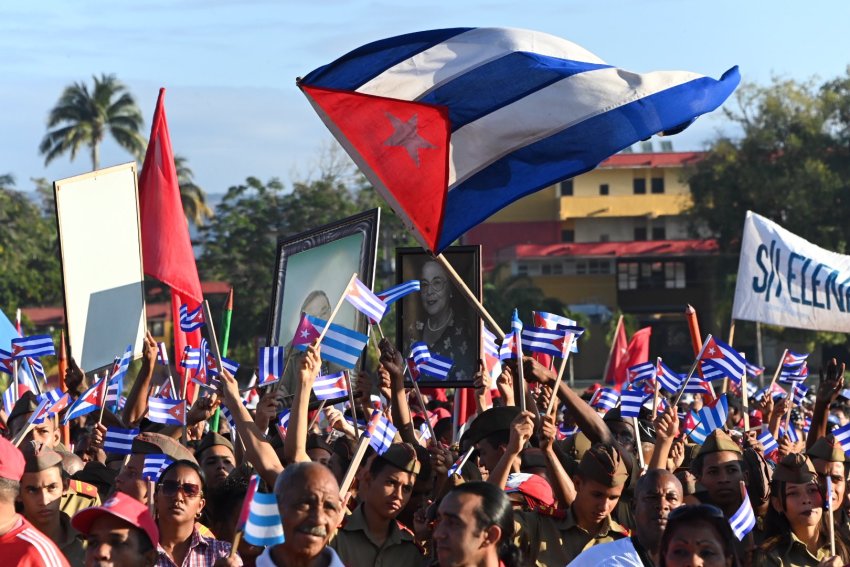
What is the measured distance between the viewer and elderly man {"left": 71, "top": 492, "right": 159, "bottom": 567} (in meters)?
4.93

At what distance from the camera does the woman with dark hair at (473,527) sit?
5043mm

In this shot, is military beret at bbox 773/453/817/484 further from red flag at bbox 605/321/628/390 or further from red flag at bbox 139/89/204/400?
red flag at bbox 605/321/628/390

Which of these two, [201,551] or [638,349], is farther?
[638,349]

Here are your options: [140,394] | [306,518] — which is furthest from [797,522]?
[140,394]

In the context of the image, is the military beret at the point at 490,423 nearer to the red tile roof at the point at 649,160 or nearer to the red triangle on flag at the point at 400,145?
the red triangle on flag at the point at 400,145

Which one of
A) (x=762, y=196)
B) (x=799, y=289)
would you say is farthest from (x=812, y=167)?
(x=799, y=289)

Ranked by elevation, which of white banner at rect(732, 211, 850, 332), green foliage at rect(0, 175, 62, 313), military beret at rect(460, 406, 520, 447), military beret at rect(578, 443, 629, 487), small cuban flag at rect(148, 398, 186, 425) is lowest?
military beret at rect(578, 443, 629, 487)

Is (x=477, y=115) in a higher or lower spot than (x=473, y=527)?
higher

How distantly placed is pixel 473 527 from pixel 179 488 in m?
1.51

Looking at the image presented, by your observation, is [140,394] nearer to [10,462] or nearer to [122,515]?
[10,462]

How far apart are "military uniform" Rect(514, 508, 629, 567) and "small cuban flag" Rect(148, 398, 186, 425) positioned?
2.64 m

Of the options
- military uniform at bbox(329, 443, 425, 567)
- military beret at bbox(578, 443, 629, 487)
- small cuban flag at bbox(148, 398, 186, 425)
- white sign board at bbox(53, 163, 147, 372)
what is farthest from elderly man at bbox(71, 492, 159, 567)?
white sign board at bbox(53, 163, 147, 372)

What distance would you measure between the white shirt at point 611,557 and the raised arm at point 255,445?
4.29 feet

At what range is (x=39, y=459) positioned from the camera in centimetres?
645
